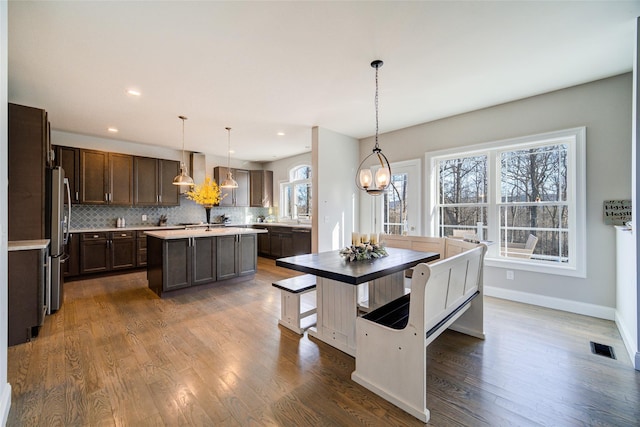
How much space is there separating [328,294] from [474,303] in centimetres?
149

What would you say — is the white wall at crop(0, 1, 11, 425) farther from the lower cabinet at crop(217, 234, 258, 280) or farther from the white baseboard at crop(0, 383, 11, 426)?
the lower cabinet at crop(217, 234, 258, 280)

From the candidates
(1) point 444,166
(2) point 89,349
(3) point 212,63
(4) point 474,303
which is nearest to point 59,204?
(2) point 89,349

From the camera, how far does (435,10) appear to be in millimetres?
2041

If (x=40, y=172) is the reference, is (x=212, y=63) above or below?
above

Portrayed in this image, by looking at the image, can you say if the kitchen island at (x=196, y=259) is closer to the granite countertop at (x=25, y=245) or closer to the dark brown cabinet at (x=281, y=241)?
the granite countertop at (x=25, y=245)

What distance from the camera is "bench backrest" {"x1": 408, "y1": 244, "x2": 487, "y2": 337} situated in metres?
1.66

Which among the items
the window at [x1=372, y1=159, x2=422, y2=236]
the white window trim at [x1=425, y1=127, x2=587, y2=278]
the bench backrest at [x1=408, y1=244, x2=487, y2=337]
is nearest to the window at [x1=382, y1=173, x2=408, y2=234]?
the window at [x1=372, y1=159, x2=422, y2=236]

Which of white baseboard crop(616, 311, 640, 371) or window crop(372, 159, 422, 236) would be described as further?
window crop(372, 159, 422, 236)

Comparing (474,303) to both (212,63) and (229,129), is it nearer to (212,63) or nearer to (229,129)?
(212,63)

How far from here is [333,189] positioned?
5.09m

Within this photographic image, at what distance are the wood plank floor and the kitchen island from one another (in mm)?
821

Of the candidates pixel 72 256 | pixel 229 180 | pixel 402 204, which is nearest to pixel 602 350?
pixel 402 204

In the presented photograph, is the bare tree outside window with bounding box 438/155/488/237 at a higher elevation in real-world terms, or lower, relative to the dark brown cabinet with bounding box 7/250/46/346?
higher

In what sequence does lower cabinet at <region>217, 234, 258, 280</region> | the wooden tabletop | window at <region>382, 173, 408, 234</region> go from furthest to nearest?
window at <region>382, 173, 408, 234</region>
lower cabinet at <region>217, 234, 258, 280</region>
the wooden tabletop
